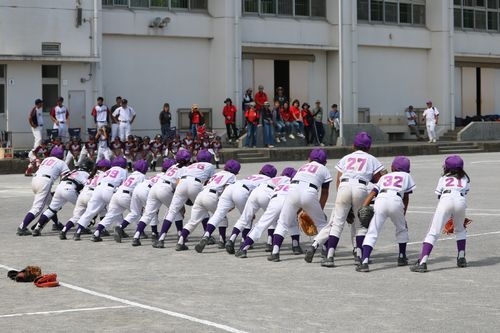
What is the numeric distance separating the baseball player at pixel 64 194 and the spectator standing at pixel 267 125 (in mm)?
22772

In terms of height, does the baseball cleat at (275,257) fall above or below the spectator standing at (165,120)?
below

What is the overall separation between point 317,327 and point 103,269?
209 inches

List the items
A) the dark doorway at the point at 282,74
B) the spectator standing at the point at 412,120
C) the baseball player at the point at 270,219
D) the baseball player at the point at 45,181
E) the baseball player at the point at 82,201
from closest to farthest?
the baseball player at the point at 270,219 → the baseball player at the point at 82,201 → the baseball player at the point at 45,181 → the dark doorway at the point at 282,74 → the spectator standing at the point at 412,120

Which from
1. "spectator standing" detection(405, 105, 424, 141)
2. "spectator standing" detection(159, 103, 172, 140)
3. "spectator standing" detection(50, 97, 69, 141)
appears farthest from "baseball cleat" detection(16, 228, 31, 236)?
"spectator standing" detection(405, 105, 424, 141)

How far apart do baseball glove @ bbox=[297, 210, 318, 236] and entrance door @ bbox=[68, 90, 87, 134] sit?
26177 mm

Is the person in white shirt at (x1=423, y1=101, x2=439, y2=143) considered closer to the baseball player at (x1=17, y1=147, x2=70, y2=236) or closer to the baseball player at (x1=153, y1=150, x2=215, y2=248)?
the baseball player at (x1=17, y1=147, x2=70, y2=236)

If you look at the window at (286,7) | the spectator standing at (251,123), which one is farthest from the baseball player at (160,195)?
the window at (286,7)

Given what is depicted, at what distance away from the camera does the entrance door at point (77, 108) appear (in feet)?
137

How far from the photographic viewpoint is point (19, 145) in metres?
40.4

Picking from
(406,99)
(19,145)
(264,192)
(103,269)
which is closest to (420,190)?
(264,192)

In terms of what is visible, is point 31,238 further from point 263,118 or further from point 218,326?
point 263,118

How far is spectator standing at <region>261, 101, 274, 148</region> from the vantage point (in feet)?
141

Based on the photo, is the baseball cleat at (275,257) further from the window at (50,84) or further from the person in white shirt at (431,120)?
the person in white shirt at (431,120)

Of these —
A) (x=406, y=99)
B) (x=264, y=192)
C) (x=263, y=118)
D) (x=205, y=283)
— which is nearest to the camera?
(x=205, y=283)
